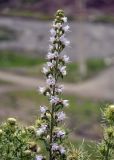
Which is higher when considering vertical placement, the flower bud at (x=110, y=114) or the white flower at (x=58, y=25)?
the white flower at (x=58, y=25)

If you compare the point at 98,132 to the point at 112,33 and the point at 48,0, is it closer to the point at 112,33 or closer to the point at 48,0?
the point at 112,33

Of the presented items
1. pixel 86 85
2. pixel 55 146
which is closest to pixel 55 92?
pixel 55 146

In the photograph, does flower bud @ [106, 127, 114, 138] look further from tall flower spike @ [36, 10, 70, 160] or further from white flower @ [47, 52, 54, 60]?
white flower @ [47, 52, 54, 60]

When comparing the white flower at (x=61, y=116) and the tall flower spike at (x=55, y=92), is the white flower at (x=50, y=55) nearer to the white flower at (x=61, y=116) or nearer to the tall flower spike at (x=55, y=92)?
the tall flower spike at (x=55, y=92)

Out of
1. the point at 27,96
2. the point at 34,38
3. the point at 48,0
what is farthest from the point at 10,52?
the point at 48,0

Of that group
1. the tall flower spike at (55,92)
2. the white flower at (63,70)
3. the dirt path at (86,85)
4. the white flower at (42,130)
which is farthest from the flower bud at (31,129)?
the dirt path at (86,85)

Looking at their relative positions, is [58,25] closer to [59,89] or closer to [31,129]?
[59,89]

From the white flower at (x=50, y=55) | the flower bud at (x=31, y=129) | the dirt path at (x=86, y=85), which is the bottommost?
the flower bud at (x=31, y=129)
